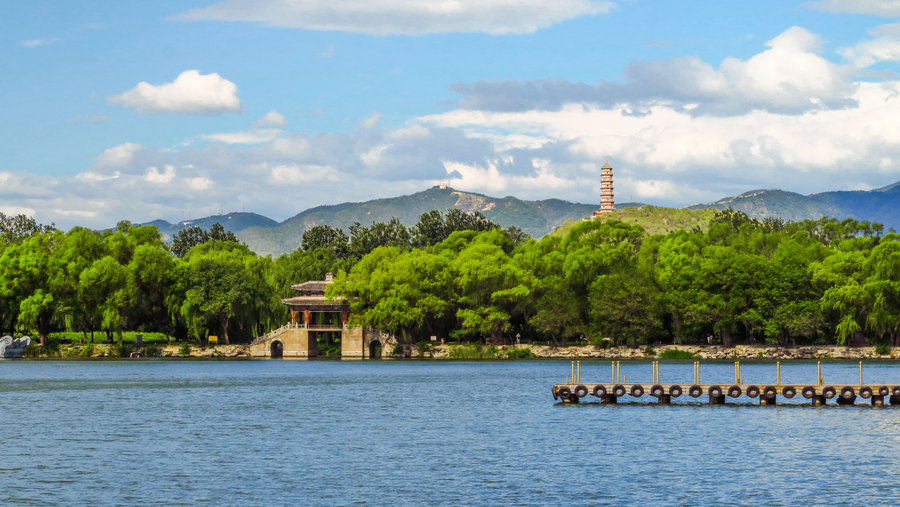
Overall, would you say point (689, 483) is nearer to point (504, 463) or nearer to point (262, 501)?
point (504, 463)

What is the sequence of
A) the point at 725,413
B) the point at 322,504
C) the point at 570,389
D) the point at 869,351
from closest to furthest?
the point at 322,504, the point at 725,413, the point at 570,389, the point at 869,351

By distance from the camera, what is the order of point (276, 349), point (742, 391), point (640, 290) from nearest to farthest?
1. point (742, 391)
2. point (640, 290)
3. point (276, 349)

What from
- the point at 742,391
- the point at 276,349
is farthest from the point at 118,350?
the point at 742,391

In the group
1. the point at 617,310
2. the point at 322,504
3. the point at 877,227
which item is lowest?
the point at 322,504

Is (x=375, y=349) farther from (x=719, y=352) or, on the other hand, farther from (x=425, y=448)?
(x=425, y=448)

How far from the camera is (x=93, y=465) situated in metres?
34.5

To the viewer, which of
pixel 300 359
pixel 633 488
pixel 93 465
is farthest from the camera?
pixel 300 359

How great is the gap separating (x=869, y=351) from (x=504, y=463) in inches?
2529

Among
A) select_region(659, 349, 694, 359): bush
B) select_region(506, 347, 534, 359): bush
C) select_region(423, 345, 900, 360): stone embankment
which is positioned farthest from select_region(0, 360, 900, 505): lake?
select_region(506, 347, 534, 359): bush

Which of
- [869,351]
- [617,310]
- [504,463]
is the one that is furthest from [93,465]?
→ [869,351]

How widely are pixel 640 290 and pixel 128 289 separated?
45.9 m

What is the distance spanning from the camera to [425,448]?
3834 cm

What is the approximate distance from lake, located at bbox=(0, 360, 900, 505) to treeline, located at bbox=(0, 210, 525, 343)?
33511 mm

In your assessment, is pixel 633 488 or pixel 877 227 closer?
pixel 633 488
